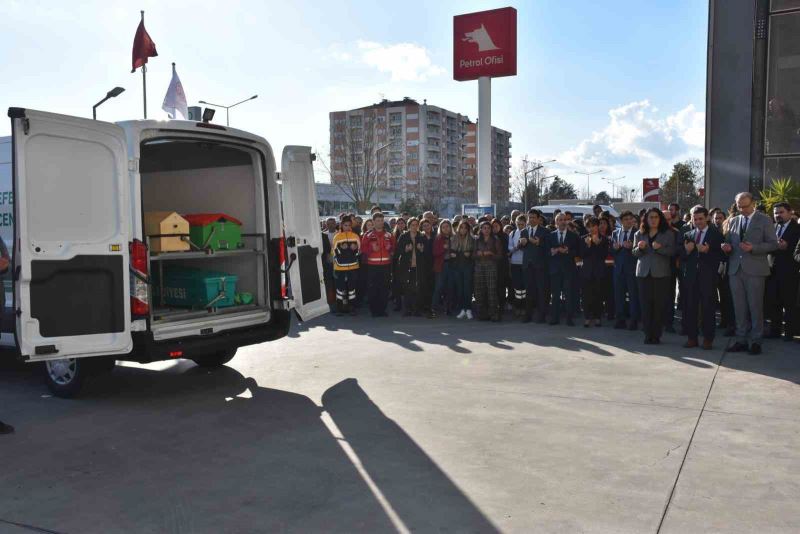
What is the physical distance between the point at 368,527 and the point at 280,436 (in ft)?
6.34

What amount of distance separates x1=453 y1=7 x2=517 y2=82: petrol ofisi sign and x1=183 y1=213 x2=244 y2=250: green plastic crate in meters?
21.6

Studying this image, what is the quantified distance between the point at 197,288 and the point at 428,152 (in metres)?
132

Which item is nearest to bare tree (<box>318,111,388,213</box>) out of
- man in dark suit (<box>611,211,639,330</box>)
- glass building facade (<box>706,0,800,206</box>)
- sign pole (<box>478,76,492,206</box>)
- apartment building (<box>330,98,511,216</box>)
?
apartment building (<box>330,98,511,216</box>)

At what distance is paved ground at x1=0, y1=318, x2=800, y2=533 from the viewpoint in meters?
4.32

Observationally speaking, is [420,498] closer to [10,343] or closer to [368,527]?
[368,527]

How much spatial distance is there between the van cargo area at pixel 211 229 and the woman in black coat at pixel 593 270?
5.69 meters

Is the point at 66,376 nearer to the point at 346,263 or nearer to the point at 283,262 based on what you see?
the point at 283,262

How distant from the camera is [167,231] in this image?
763 cm

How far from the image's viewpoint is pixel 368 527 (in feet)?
13.6

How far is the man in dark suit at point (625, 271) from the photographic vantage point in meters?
11.2

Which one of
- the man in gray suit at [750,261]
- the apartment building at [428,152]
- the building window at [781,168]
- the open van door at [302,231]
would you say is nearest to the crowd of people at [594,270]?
the man in gray suit at [750,261]

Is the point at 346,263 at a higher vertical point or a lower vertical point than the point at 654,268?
lower

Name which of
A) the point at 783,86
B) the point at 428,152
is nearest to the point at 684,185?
the point at 783,86

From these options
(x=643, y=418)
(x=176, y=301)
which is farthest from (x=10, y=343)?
(x=643, y=418)
